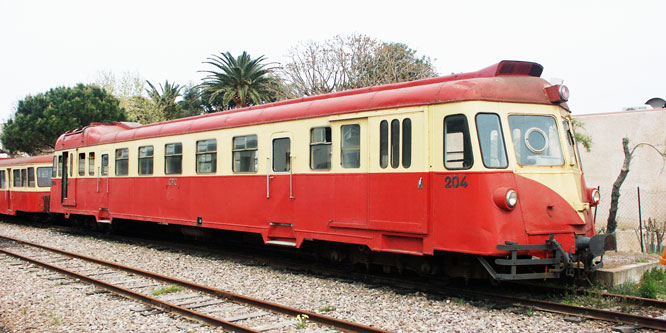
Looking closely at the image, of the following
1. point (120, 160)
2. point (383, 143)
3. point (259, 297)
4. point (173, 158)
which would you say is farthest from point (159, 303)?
point (120, 160)

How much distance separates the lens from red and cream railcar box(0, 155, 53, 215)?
21.8m

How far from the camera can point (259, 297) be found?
830 cm

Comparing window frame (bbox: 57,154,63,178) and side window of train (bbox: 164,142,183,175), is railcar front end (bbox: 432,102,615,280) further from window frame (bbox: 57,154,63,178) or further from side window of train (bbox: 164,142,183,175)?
window frame (bbox: 57,154,63,178)

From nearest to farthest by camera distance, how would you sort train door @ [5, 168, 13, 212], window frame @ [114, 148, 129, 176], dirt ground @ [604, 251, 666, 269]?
1. dirt ground @ [604, 251, 666, 269]
2. window frame @ [114, 148, 129, 176]
3. train door @ [5, 168, 13, 212]

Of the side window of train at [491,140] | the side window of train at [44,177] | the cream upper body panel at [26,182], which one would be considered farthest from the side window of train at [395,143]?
the side window of train at [44,177]

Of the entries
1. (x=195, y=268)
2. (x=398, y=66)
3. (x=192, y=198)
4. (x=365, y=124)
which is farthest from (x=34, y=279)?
(x=398, y=66)

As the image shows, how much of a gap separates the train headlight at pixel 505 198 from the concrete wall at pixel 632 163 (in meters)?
16.2

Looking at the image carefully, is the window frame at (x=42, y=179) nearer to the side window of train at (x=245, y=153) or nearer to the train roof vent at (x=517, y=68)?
the side window of train at (x=245, y=153)

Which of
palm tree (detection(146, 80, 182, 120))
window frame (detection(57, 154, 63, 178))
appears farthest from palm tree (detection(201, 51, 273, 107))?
window frame (detection(57, 154, 63, 178))

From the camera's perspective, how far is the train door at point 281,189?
33.2 feet

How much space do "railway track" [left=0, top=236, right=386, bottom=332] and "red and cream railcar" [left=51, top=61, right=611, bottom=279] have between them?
1953 mm

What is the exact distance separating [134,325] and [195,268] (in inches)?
159

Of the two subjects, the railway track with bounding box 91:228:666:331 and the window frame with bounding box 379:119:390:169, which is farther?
the window frame with bounding box 379:119:390:169

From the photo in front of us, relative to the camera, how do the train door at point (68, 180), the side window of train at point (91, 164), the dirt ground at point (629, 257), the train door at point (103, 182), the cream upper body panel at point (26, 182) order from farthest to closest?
the cream upper body panel at point (26, 182) < the train door at point (68, 180) < the side window of train at point (91, 164) < the train door at point (103, 182) < the dirt ground at point (629, 257)
